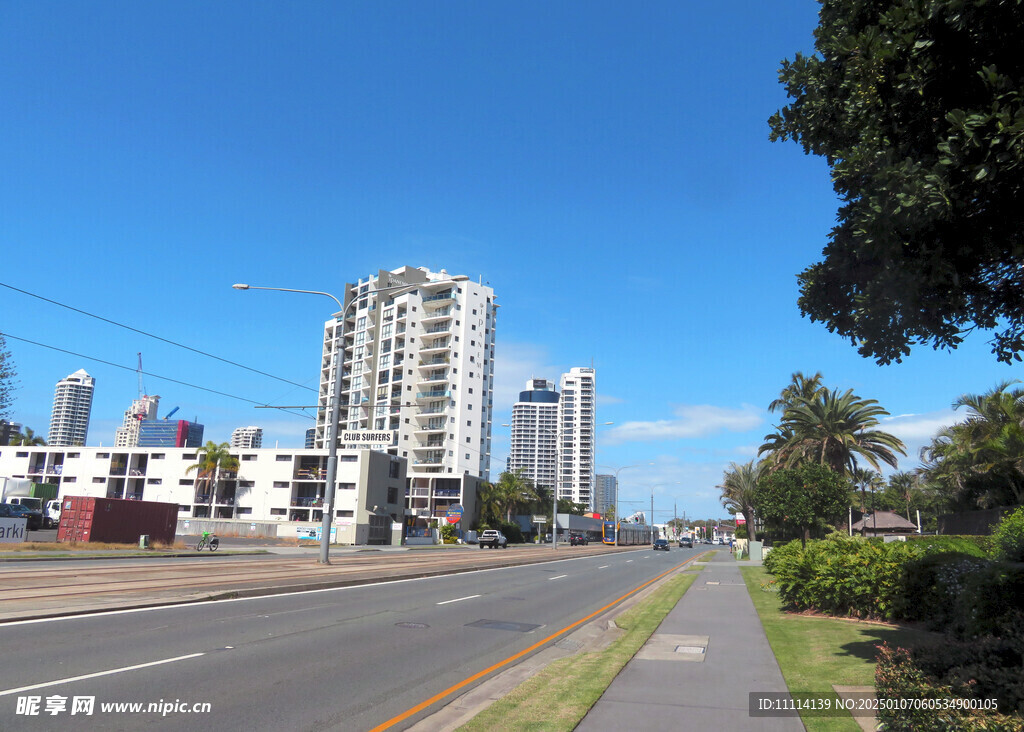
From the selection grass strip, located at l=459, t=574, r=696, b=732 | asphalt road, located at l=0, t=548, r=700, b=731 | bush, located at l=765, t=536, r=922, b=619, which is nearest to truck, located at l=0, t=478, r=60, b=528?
asphalt road, located at l=0, t=548, r=700, b=731

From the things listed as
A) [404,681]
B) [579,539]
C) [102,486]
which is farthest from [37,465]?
[404,681]

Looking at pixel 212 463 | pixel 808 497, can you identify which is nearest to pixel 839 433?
pixel 808 497

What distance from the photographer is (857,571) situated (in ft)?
48.9

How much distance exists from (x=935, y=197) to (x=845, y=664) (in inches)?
262

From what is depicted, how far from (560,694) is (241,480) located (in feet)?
265

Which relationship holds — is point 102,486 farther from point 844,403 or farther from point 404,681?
point 404,681

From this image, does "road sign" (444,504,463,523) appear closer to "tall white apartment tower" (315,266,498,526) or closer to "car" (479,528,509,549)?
"tall white apartment tower" (315,266,498,526)

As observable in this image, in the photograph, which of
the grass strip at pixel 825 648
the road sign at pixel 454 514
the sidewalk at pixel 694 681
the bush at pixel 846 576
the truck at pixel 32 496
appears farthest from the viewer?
the road sign at pixel 454 514

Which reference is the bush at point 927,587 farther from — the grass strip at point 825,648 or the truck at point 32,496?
the truck at point 32,496

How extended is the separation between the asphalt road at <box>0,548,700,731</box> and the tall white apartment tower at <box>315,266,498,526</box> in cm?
8008

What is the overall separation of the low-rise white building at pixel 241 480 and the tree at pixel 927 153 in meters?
Result: 66.2

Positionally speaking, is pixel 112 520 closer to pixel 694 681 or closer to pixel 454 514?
pixel 694 681

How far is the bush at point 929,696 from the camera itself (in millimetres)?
4697

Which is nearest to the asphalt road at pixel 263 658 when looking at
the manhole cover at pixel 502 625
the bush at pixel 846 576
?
the manhole cover at pixel 502 625
